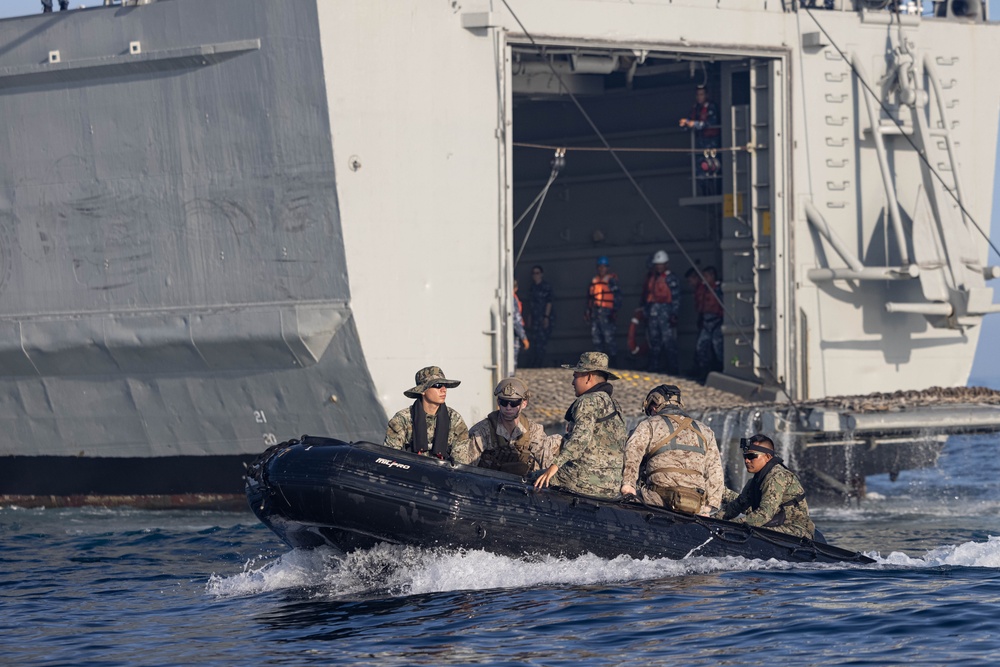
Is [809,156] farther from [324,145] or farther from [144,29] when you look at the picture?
[144,29]

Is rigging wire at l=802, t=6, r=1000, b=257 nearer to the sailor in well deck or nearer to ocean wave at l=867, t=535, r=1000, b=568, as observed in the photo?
ocean wave at l=867, t=535, r=1000, b=568

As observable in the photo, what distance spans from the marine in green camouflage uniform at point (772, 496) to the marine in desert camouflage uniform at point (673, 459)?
391mm

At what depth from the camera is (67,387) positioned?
648 inches

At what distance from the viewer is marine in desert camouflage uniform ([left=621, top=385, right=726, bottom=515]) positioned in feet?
34.4

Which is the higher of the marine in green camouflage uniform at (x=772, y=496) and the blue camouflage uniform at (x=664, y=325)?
the blue camouflage uniform at (x=664, y=325)

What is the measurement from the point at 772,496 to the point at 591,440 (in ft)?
5.01

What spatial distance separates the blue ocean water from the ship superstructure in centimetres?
288

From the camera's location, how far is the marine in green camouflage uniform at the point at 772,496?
10.9m

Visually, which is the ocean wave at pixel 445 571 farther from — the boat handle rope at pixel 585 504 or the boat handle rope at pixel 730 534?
the boat handle rope at pixel 585 504

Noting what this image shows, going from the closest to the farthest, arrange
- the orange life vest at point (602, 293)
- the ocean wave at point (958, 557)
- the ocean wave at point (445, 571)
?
the ocean wave at point (445, 571) < the ocean wave at point (958, 557) < the orange life vest at point (602, 293)

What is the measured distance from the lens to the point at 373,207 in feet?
48.2

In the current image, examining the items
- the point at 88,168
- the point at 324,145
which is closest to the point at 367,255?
the point at 324,145

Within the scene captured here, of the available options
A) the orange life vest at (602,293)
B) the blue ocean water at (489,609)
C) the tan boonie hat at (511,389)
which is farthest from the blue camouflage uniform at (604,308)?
the tan boonie hat at (511,389)

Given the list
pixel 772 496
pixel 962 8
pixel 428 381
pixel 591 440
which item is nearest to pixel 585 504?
pixel 591 440
